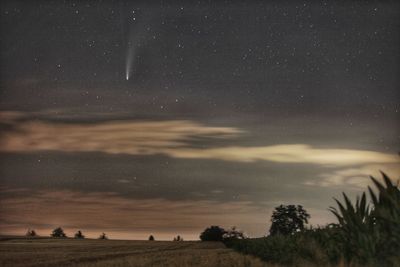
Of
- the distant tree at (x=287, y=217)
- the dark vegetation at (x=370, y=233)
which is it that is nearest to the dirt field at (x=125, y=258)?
the dark vegetation at (x=370, y=233)

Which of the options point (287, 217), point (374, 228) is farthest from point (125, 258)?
point (287, 217)

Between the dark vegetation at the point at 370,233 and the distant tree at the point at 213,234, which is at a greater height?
the distant tree at the point at 213,234

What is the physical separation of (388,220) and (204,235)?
107m

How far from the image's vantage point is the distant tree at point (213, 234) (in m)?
117

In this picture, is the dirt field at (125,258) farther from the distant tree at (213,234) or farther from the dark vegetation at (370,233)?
the distant tree at (213,234)

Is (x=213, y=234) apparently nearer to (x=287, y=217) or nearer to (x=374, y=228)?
(x=287, y=217)

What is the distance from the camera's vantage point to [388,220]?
11578 mm

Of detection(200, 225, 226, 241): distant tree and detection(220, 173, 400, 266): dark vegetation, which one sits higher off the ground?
detection(200, 225, 226, 241): distant tree

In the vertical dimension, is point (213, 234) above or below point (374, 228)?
above

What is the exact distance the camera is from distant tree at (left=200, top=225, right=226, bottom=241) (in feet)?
382

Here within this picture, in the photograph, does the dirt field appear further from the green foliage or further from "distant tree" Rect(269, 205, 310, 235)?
"distant tree" Rect(269, 205, 310, 235)

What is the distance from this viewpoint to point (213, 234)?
117125 millimetres

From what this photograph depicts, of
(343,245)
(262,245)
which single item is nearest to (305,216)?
(262,245)

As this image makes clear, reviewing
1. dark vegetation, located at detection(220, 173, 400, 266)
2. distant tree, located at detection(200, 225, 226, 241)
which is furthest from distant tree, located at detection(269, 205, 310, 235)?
dark vegetation, located at detection(220, 173, 400, 266)
